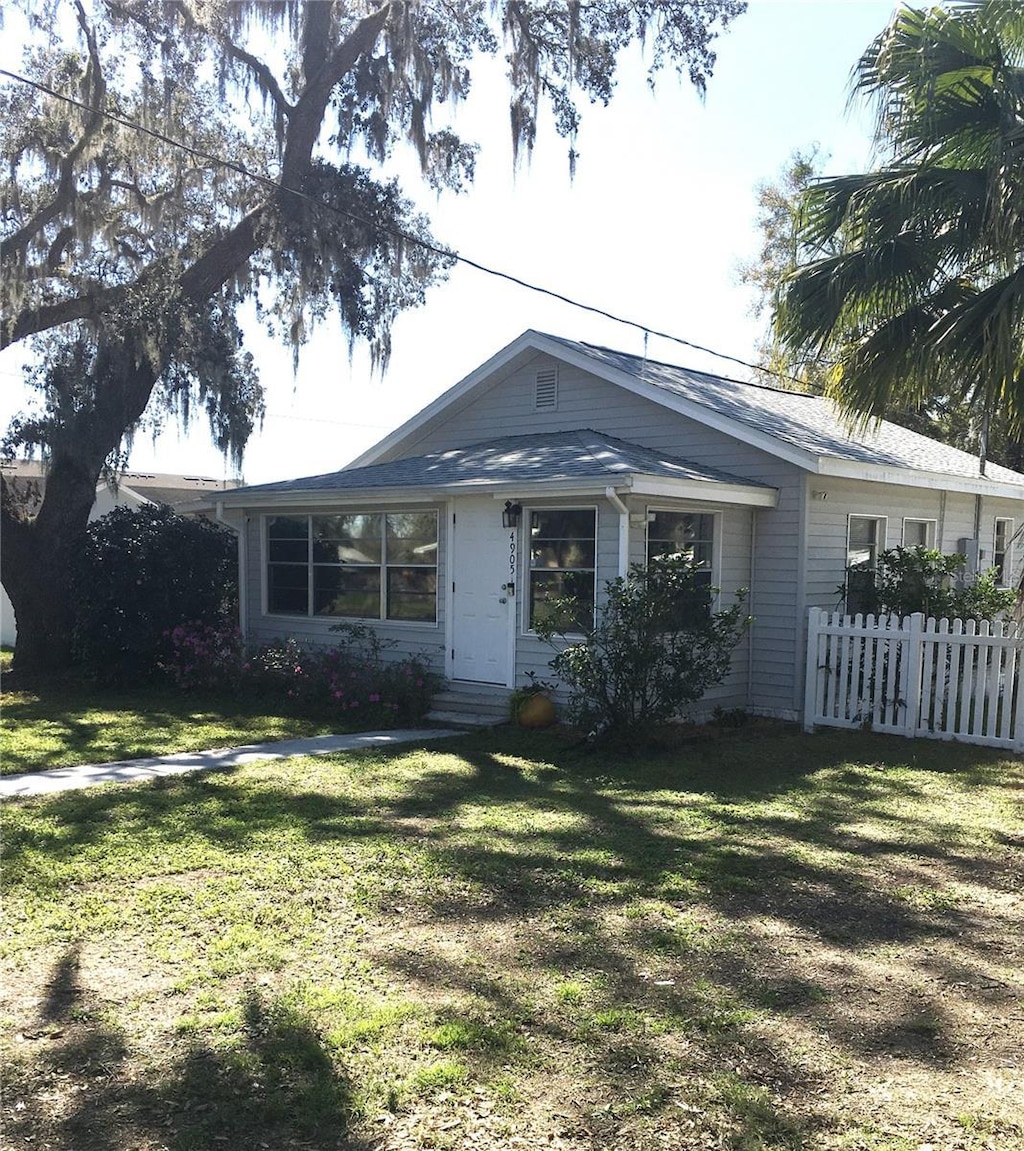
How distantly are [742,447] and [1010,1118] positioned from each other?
9.99 metres

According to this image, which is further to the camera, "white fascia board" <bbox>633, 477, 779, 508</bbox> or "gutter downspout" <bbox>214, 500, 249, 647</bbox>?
"gutter downspout" <bbox>214, 500, 249, 647</bbox>

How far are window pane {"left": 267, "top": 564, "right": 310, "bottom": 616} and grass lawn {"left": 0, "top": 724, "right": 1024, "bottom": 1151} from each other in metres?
6.80

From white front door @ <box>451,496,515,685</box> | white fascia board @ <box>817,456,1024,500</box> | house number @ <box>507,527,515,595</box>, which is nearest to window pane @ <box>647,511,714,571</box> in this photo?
white fascia board @ <box>817,456,1024,500</box>

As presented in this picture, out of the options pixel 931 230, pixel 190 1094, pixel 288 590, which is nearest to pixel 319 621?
pixel 288 590

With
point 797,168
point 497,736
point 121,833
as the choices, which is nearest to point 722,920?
point 121,833

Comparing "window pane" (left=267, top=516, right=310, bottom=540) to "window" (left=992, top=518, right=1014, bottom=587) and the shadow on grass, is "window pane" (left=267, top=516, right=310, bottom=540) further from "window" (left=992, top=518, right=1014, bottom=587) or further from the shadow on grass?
the shadow on grass

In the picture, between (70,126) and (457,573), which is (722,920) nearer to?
(457,573)

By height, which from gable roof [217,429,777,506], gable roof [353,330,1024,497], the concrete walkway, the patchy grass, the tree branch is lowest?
the patchy grass

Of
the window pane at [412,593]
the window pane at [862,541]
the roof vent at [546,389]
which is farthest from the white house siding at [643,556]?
the roof vent at [546,389]

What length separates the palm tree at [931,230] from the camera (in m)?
8.38

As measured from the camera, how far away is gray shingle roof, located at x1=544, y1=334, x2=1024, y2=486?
1295 centimetres

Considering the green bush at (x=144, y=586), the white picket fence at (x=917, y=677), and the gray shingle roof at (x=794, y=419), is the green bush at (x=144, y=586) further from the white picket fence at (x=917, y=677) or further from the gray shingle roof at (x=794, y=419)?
the white picket fence at (x=917, y=677)

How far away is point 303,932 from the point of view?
16.5 feet

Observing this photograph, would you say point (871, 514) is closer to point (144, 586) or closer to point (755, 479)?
point (755, 479)
